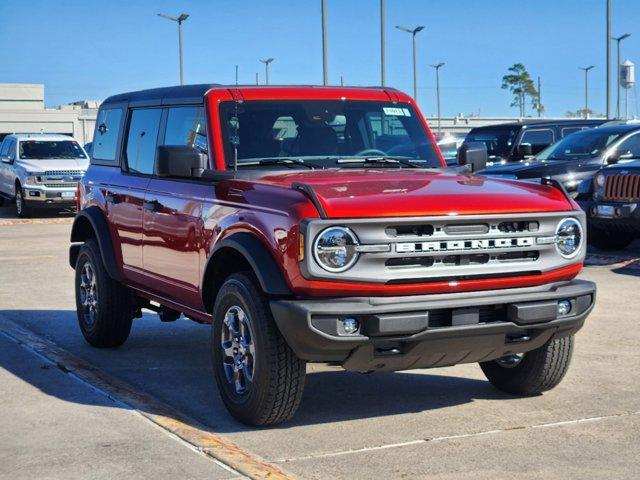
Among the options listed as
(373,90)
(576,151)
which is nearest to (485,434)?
(373,90)

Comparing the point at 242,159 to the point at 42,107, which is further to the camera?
the point at 42,107

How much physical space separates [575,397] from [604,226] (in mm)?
8063

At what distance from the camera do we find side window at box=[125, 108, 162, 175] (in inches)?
313

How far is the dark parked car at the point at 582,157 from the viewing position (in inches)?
675

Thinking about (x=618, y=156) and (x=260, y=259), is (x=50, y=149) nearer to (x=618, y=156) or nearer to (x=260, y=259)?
(x=618, y=156)

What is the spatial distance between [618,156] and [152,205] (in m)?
11.2

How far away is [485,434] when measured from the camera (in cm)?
596

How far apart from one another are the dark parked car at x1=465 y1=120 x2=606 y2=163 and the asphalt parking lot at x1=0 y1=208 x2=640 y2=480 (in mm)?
13459

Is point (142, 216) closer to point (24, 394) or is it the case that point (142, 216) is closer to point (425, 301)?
point (24, 394)

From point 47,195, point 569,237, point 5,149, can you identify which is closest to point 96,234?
point 569,237

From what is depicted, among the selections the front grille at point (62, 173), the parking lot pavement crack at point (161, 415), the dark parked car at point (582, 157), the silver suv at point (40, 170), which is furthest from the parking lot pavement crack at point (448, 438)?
the front grille at point (62, 173)

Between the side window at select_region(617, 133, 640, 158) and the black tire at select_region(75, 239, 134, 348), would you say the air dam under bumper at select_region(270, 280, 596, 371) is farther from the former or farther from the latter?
the side window at select_region(617, 133, 640, 158)

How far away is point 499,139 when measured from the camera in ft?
76.4

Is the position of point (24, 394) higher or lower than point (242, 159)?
lower
